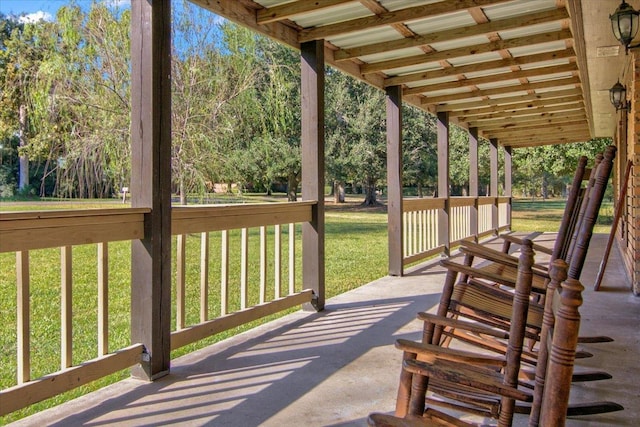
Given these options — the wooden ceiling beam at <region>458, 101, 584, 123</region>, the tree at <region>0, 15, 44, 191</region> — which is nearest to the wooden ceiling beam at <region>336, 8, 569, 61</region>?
the wooden ceiling beam at <region>458, 101, 584, 123</region>

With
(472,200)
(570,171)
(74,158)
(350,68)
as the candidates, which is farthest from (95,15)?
(570,171)

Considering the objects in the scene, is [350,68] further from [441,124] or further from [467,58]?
[441,124]

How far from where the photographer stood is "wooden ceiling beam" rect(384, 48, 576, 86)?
4893mm

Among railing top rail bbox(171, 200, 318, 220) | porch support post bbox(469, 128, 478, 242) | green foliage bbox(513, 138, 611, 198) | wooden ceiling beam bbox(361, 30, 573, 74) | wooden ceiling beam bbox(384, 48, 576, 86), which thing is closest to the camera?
railing top rail bbox(171, 200, 318, 220)

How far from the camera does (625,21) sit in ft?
10.5

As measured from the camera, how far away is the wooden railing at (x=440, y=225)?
625 cm

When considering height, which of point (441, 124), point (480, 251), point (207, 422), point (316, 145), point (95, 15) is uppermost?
point (95, 15)

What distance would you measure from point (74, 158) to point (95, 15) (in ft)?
6.15

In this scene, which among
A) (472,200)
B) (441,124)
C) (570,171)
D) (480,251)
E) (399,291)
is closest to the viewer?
(480,251)

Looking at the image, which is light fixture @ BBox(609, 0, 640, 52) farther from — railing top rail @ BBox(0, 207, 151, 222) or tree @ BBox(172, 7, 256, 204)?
tree @ BBox(172, 7, 256, 204)

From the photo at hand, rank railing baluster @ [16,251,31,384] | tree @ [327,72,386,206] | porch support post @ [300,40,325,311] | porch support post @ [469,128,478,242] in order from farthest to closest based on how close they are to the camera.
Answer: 1. tree @ [327,72,386,206]
2. porch support post @ [469,128,478,242]
3. porch support post @ [300,40,325,311]
4. railing baluster @ [16,251,31,384]

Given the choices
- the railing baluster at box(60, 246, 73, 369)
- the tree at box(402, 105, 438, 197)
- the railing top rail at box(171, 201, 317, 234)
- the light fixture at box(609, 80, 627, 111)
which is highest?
the tree at box(402, 105, 438, 197)

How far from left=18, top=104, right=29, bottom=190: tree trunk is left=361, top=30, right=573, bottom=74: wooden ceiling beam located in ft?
13.5

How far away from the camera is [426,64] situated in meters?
5.18
